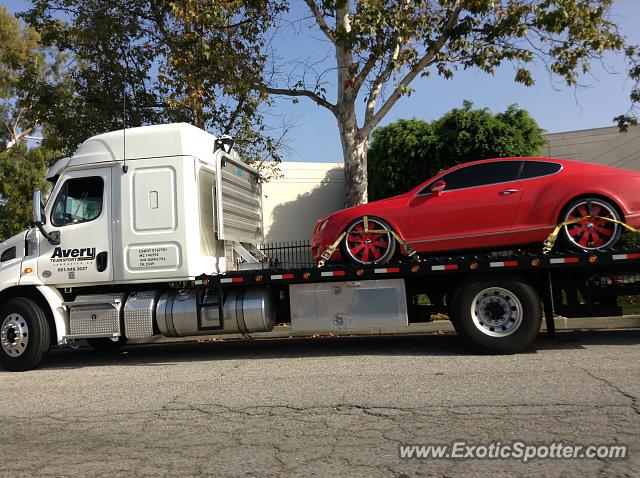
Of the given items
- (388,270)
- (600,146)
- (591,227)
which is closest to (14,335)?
(388,270)

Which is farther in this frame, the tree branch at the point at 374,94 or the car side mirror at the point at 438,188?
the tree branch at the point at 374,94

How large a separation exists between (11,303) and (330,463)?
6.02 m

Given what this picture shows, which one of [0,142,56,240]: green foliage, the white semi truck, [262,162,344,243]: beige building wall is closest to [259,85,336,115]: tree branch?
the white semi truck

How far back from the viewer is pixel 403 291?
7266 mm

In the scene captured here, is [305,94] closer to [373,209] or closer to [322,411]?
[373,209]

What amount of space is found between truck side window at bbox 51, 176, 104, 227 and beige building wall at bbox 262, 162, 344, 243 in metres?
14.2

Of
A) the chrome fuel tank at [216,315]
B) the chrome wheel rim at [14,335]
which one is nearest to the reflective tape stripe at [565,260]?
the chrome fuel tank at [216,315]

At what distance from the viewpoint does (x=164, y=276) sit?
7.62 meters

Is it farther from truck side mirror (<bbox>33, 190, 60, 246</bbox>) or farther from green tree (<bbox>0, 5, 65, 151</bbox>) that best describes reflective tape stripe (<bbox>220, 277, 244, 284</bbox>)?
green tree (<bbox>0, 5, 65, 151</bbox>)

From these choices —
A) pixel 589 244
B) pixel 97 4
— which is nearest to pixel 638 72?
pixel 589 244

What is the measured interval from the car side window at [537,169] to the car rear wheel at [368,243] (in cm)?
193

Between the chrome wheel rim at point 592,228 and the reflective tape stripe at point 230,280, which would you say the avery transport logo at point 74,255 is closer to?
the reflective tape stripe at point 230,280

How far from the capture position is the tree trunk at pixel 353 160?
11.6 meters

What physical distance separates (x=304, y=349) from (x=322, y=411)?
3.56 m
